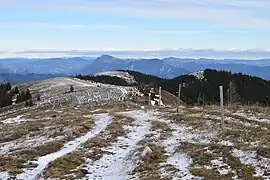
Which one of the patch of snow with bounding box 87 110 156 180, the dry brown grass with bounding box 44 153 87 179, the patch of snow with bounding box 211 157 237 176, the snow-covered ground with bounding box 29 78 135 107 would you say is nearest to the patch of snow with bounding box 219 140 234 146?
the patch of snow with bounding box 211 157 237 176

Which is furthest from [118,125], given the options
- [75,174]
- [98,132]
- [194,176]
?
[194,176]

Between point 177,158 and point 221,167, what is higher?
point 221,167

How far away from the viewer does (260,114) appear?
123ft

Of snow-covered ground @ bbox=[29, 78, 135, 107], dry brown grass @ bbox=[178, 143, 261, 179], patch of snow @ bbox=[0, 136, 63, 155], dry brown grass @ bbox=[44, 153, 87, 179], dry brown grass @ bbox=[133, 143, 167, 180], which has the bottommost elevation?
snow-covered ground @ bbox=[29, 78, 135, 107]

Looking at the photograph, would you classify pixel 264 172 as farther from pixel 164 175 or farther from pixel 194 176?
pixel 164 175

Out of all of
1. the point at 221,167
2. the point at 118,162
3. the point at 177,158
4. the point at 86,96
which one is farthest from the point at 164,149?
the point at 86,96

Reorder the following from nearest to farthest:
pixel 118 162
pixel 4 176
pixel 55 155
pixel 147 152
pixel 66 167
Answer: pixel 4 176
pixel 66 167
pixel 118 162
pixel 147 152
pixel 55 155

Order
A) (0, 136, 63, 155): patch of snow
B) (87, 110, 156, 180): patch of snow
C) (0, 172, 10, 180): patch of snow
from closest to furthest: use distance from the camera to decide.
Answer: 1. (0, 172, 10, 180): patch of snow
2. (87, 110, 156, 180): patch of snow
3. (0, 136, 63, 155): patch of snow

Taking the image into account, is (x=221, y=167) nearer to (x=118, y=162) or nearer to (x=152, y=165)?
(x=152, y=165)

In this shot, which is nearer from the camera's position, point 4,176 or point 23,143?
point 4,176

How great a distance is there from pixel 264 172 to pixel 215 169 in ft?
6.91

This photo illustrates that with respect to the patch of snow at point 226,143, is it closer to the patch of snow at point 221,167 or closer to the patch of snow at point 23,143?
the patch of snow at point 221,167

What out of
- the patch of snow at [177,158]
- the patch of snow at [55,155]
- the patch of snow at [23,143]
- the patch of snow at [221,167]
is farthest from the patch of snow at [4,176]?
the patch of snow at [221,167]

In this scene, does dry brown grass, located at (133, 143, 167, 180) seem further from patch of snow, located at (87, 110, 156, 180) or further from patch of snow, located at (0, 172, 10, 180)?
patch of snow, located at (0, 172, 10, 180)
